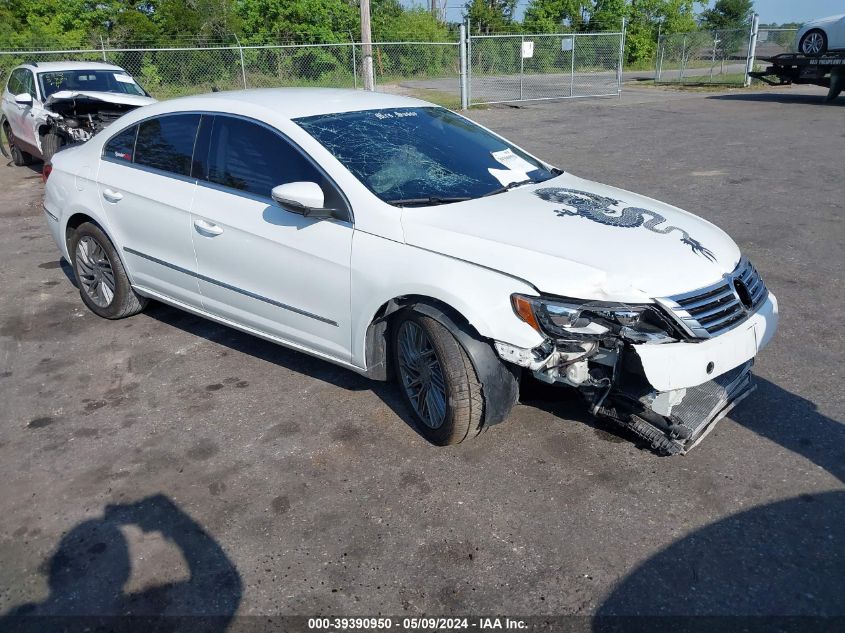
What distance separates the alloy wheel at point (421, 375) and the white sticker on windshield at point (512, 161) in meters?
1.46

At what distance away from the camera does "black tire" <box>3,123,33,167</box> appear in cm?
1253

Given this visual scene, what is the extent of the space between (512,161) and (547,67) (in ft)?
71.0

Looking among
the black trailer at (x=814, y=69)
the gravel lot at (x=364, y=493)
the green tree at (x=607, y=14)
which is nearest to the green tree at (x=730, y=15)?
the green tree at (x=607, y=14)

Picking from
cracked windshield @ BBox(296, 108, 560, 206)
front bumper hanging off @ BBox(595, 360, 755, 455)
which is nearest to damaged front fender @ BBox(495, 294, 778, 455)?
front bumper hanging off @ BBox(595, 360, 755, 455)

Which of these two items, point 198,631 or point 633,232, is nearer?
point 198,631

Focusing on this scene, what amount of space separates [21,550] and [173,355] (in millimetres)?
2044

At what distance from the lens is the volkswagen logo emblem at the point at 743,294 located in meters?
3.58

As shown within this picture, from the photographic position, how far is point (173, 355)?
4.98m

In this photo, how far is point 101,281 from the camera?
5469 mm

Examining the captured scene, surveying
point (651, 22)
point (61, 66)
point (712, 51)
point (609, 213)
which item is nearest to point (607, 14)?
point (651, 22)

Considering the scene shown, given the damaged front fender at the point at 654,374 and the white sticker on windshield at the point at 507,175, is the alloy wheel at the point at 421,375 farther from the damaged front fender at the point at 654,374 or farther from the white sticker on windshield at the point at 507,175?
the white sticker on windshield at the point at 507,175

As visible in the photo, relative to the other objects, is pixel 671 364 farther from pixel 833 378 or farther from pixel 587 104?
pixel 587 104

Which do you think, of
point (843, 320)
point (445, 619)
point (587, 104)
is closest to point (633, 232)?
Result: point (445, 619)

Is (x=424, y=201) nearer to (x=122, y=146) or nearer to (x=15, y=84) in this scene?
(x=122, y=146)
